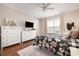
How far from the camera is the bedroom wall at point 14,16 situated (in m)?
1.63

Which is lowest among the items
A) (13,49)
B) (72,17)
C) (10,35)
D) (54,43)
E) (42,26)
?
(13,49)

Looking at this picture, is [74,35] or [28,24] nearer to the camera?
[74,35]

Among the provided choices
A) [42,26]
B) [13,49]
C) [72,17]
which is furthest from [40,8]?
[13,49]

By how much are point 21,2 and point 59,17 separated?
0.85 metres

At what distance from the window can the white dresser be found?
2.22 ft

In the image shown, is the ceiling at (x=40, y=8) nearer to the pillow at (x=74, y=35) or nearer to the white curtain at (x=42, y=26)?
the white curtain at (x=42, y=26)

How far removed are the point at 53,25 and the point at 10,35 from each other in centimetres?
99

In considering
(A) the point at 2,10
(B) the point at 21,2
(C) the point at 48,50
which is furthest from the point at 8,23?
(C) the point at 48,50

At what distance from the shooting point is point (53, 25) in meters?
1.80

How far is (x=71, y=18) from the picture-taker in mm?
1640

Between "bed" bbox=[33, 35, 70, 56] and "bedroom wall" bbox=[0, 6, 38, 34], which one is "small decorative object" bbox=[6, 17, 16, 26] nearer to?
"bedroom wall" bbox=[0, 6, 38, 34]

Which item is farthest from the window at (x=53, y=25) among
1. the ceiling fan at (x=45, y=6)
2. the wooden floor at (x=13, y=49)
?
the wooden floor at (x=13, y=49)

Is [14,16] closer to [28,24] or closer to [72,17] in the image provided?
[28,24]

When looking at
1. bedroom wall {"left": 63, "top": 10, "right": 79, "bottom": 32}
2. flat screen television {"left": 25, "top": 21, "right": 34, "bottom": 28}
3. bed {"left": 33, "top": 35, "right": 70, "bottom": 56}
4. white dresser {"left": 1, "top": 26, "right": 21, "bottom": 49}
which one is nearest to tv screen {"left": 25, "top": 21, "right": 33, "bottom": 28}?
flat screen television {"left": 25, "top": 21, "right": 34, "bottom": 28}
